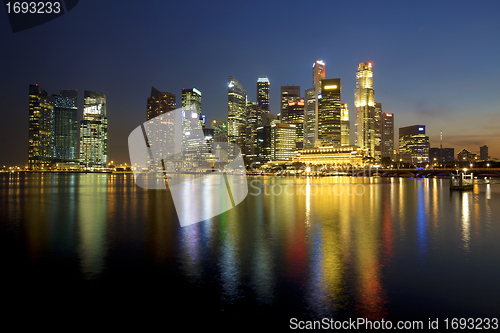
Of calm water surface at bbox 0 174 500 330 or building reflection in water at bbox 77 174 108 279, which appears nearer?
calm water surface at bbox 0 174 500 330

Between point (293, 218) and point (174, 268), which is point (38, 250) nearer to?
point (174, 268)

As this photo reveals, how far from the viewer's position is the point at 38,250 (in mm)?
15219

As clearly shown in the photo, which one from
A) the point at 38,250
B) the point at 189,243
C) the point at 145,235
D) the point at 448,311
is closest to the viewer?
the point at 448,311

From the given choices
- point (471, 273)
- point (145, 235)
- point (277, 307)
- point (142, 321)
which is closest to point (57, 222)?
point (145, 235)

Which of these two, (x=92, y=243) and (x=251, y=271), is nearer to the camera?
(x=251, y=271)

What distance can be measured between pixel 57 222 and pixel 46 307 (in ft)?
54.5

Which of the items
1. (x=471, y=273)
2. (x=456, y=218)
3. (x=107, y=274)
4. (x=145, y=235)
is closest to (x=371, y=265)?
(x=471, y=273)

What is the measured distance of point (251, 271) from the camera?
38.7 ft

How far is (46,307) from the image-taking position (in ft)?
28.9

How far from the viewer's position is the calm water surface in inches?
339

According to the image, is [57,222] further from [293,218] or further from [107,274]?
[293,218]

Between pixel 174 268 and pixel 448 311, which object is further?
pixel 174 268

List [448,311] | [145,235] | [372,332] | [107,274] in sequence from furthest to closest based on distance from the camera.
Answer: [145,235] < [107,274] < [448,311] < [372,332]

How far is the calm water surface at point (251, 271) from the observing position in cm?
862
